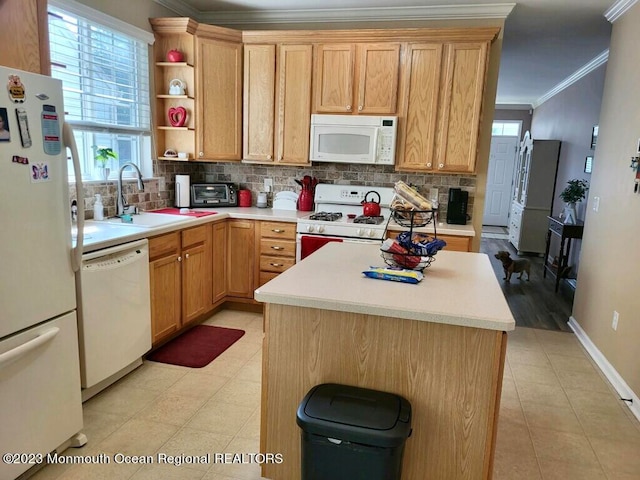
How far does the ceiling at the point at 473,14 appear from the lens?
3730mm

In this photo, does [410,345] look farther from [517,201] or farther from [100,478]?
[517,201]

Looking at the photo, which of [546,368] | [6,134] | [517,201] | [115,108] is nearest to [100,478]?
[6,134]

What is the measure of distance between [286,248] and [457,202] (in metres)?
1.52

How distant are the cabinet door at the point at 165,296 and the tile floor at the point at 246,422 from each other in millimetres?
256

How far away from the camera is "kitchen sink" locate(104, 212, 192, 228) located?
123 inches

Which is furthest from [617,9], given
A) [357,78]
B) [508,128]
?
[508,128]

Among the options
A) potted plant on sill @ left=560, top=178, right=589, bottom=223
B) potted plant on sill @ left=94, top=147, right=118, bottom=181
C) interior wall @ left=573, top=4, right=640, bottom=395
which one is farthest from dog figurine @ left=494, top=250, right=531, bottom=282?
potted plant on sill @ left=94, top=147, right=118, bottom=181

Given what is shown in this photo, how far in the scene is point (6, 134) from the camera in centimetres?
173

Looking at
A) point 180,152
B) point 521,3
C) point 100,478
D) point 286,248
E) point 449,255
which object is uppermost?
point 521,3

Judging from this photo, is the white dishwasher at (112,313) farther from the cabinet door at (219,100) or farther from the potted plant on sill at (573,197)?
the potted plant on sill at (573,197)

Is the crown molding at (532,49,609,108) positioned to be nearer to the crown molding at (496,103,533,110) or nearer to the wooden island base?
the crown molding at (496,103,533,110)

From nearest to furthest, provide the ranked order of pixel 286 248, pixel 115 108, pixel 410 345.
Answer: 1. pixel 410 345
2. pixel 115 108
3. pixel 286 248

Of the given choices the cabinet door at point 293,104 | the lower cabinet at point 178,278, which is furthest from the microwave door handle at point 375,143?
the lower cabinet at point 178,278

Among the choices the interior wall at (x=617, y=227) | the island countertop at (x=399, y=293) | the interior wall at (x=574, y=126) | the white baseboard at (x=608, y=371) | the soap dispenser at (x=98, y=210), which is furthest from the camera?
the interior wall at (x=574, y=126)
